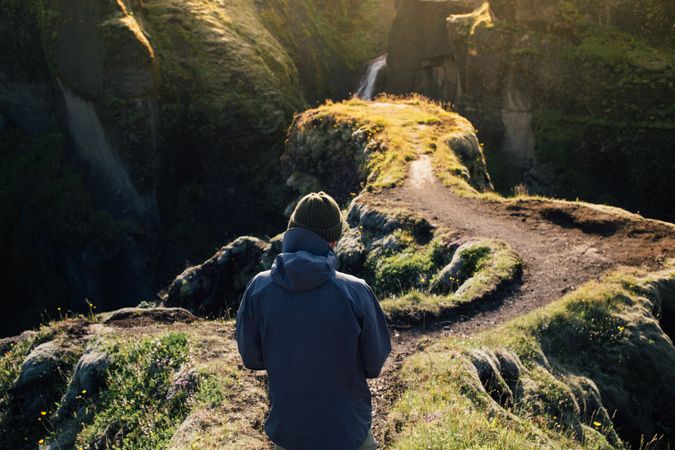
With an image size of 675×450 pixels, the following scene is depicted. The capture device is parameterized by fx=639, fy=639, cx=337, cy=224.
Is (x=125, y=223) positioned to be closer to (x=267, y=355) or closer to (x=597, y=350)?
(x=597, y=350)

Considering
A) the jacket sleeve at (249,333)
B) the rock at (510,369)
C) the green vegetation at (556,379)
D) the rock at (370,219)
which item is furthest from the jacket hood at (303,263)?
the rock at (370,219)

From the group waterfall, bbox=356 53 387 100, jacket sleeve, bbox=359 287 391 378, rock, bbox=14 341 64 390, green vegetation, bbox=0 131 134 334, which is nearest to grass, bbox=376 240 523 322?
rock, bbox=14 341 64 390

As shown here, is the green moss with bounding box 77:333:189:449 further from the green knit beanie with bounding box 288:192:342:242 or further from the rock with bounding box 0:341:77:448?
the green knit beanie with bounding box 288:192:342:242

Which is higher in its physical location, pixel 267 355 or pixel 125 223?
pixel 267 355

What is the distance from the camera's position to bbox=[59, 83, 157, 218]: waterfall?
44.6 metres

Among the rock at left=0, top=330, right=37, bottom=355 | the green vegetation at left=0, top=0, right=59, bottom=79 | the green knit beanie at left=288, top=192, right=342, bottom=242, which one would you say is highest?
the green knit beanie at left=288, top=192, right=342, bottom=242

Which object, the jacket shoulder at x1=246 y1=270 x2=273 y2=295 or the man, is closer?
the man

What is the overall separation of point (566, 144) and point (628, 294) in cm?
2667

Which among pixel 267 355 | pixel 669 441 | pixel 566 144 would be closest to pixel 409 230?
pixel 669 441

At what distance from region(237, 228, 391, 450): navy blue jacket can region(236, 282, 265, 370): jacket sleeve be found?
0.01m

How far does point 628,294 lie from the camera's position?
1584 centimetres

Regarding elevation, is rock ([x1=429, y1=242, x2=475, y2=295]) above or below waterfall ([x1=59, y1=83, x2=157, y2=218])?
above

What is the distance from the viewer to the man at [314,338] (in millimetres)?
5941

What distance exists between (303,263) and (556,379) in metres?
8.66
